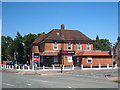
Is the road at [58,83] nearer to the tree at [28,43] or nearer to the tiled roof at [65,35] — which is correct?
the tiled roof at [65,35]

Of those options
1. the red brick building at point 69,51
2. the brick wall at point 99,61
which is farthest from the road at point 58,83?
the red brick building at point 69,51

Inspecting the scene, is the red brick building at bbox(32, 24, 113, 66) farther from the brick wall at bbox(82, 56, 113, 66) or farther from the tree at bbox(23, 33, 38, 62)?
the tree at bbox(23, 33, 38, 62)

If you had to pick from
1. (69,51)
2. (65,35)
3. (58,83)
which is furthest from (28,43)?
(58,83)

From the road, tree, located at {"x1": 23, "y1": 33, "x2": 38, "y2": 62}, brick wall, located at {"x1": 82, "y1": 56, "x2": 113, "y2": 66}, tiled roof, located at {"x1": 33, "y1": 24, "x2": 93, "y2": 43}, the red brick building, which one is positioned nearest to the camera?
the road

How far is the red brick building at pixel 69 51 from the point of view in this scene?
44.1 meters

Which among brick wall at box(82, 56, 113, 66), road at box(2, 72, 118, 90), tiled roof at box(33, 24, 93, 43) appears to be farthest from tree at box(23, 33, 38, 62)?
road at box(2, 72, 118, 90)

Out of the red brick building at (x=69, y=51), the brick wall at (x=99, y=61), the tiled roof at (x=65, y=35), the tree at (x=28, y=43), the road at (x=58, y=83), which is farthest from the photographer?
the tree at (x=28, y=43)

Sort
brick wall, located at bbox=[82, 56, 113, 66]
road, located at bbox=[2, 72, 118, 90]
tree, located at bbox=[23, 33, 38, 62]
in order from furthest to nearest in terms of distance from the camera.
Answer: tree, located at bbox=[23, 33, 38, 62] < brick wall, located at bbox=[82, 56, 113, 66] < road, located at bbox=[2, 72, 118, 90]

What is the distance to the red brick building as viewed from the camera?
145 feet

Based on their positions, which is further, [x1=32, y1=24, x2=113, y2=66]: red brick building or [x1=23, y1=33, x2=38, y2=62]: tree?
[x1=23, y1=33, x2=38, y2=62]: tree

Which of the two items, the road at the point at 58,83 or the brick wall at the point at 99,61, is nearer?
the road at the point at 58,83

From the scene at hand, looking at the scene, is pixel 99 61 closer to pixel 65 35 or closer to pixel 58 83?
pixel 65 35

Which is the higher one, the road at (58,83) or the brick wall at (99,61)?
the brick wall at (99,61)

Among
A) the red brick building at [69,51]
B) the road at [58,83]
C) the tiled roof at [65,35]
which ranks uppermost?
the tiled roof at [65,35]
